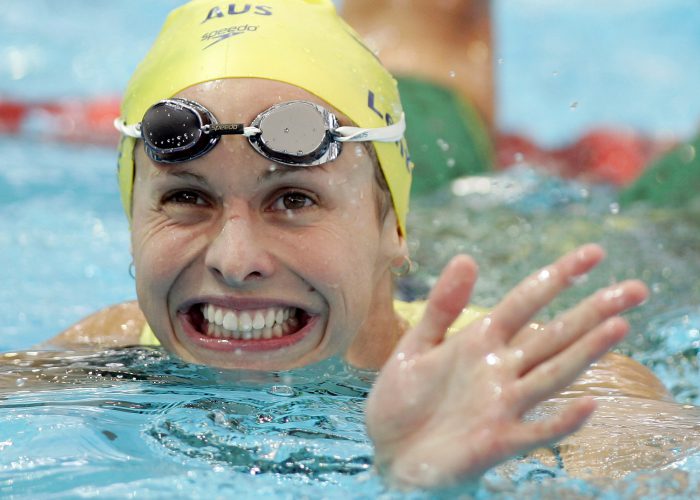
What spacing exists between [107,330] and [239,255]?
1.02 metres

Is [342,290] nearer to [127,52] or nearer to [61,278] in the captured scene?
[61,278]

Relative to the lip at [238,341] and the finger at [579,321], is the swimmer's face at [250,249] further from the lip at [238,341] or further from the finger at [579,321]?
the finger at [579,321]

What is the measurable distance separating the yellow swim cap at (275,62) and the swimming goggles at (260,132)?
9cm

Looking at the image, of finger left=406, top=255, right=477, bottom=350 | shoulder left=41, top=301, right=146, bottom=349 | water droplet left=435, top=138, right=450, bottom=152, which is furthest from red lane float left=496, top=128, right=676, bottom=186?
finger left=406, top=255, right=477, bottom=350

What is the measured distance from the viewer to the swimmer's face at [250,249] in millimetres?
2107

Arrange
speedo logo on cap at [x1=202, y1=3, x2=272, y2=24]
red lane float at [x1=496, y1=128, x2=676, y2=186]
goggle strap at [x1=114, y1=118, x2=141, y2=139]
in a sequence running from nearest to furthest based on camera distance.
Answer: goggle strap at [x1=114, y1=118, x2=141, y2=139] → speedo logo on cap at [x1=202, y1=3, x2=272, y2=24] → red lane float at [x1=496, y1=128, x2=676, y2=186]

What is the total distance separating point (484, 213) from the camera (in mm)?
4793

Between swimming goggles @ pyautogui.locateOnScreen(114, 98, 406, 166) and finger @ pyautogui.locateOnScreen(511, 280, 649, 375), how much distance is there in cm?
75

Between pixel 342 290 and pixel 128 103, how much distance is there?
719 mm

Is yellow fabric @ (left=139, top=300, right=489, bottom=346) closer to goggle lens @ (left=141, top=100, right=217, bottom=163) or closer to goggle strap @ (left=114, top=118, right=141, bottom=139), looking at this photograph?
goggle strap @ (left=114, top=118, right=141, bottom=139)

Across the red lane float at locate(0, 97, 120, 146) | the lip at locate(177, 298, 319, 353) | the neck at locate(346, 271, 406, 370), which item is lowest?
the lip at locate(177, 298, 319, 353)

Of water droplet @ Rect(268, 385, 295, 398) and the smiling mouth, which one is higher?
the smiling mouth

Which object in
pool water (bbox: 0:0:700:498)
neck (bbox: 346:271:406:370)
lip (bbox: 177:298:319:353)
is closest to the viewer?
pool water (bbox: 0:0:700:498)

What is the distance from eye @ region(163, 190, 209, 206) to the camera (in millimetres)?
2188
